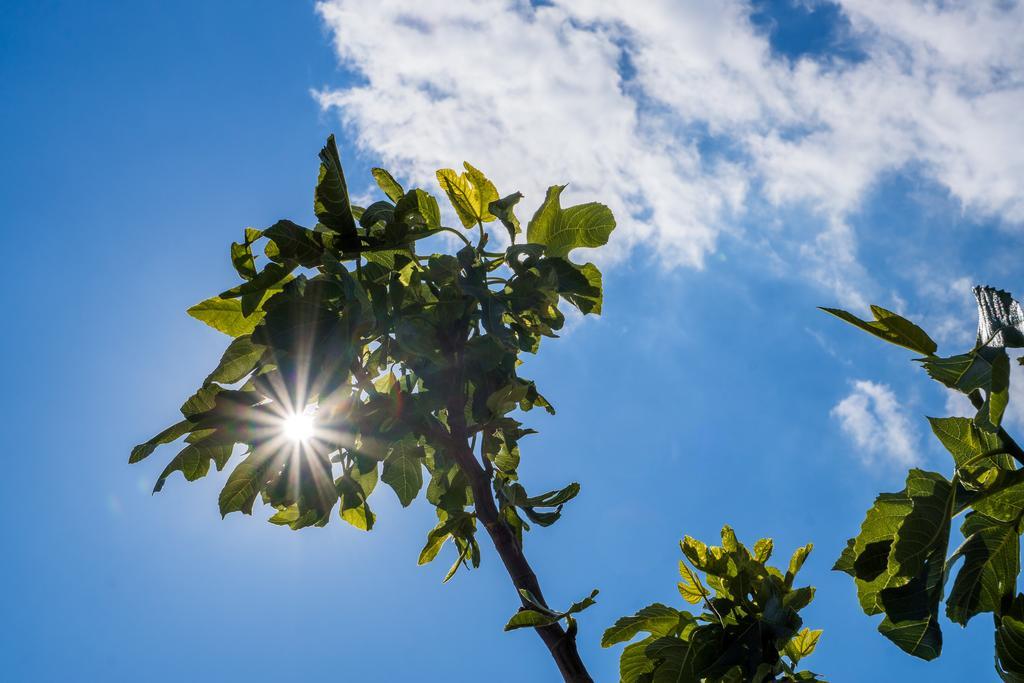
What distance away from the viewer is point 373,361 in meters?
1.79

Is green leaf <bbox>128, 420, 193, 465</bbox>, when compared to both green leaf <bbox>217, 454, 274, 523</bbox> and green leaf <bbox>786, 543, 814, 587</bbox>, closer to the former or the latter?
green leaf <bbox>217, 454, 274, 523</bbox>

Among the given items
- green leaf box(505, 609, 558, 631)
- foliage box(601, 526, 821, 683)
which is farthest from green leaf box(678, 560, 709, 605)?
green leaf box(505, 609, 558, 631)

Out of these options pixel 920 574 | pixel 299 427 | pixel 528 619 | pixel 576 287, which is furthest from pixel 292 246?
pixel 920 574

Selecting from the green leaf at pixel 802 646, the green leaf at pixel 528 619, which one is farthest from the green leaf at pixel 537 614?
the green leaf at pixel 802 646

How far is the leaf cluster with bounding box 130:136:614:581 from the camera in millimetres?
1657

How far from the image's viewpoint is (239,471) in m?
1.85

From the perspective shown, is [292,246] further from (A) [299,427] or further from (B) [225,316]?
(A) [299,427]

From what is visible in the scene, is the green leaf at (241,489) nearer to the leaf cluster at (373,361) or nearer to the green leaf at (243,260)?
the leaf cluster at (373,361)

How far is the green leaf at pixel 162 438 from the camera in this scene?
1.80 m

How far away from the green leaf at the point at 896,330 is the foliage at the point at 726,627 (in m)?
0.63

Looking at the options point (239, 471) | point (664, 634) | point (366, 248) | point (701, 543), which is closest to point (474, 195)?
point (366, 248)

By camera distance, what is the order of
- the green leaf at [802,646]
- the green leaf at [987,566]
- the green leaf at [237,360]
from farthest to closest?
the green leaf at [802,646]
the green leaf at [237,360]
the green leaf at [987,566]

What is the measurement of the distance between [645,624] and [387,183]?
1.24 meters

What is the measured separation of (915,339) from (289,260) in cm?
122
